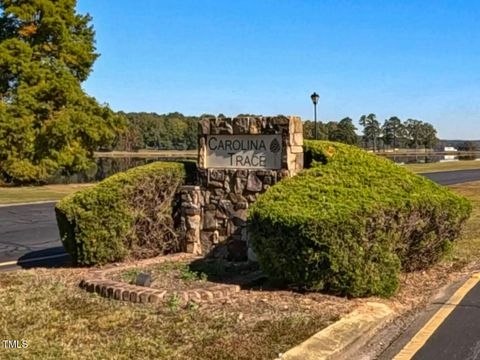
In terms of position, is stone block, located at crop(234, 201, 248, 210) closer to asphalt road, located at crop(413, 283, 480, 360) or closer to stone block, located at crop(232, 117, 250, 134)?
stone block, located at crop(232, 117, 250, 134)

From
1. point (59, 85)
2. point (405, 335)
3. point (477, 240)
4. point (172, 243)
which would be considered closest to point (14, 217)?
point (172, 243)

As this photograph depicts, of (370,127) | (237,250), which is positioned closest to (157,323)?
(237,250)

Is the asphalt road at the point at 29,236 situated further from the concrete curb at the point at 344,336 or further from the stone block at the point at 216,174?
the concrete curb at the point at 344,336

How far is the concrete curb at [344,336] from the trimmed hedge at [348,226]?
435mm

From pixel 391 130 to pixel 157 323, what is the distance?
107072mm

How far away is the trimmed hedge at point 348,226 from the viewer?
569 cm

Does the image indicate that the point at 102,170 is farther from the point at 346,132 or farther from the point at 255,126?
the point at 346,132

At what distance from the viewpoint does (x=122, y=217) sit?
7598 mm

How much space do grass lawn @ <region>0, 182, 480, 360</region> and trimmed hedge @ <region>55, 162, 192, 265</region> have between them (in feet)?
2.57

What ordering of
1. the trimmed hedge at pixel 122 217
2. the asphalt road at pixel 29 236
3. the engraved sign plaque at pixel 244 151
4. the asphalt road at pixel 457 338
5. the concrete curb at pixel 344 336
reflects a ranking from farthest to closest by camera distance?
1. the asphalt road at pixel 29 236
2. the engraved sign plaque at pixel 244 151
3. the trimmed hedge at pixel 122 217
4. the asphalt road at pixel 457 338
5. the concrete curb at pixel 344 336

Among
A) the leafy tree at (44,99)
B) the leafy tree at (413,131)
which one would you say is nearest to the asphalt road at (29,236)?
the leafy tree at (44,99)

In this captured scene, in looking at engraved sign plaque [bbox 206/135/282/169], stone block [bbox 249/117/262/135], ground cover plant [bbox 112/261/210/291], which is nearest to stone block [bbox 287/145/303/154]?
engraved sign plaque [bbox 206/135/282/169]

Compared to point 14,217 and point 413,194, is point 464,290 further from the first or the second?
point 14,217

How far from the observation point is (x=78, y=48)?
3186cm
